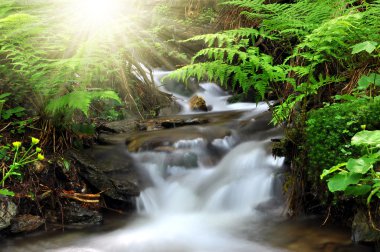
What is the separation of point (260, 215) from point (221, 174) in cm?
102

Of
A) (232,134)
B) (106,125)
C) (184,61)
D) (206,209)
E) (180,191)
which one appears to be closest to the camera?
(206,209)

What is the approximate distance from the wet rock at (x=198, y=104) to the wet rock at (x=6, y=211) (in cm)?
547

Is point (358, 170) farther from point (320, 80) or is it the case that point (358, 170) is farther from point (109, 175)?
point (109, 175)

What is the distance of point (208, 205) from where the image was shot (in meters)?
4.52

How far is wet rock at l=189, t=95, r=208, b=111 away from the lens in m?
8.69

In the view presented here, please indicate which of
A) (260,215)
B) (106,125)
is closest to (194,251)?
(260,215)

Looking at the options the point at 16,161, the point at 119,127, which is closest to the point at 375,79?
the point at 16,161

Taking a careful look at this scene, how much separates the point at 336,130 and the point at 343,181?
110cm

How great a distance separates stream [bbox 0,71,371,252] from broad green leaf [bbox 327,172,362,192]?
1.04 m

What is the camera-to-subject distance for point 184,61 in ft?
34.6

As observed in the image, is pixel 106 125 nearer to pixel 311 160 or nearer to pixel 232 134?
pixel 232 134

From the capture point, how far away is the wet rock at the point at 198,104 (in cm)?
869

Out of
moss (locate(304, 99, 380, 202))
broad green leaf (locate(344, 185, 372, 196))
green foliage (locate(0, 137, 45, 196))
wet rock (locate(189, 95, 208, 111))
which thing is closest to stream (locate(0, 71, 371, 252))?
moss (locate(304, 99, 380, 202))

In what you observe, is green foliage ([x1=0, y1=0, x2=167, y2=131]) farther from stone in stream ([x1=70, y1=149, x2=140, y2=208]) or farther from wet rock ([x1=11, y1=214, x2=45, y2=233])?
wet rock ([x1=11, y1=214, x2=45, y2=233])
